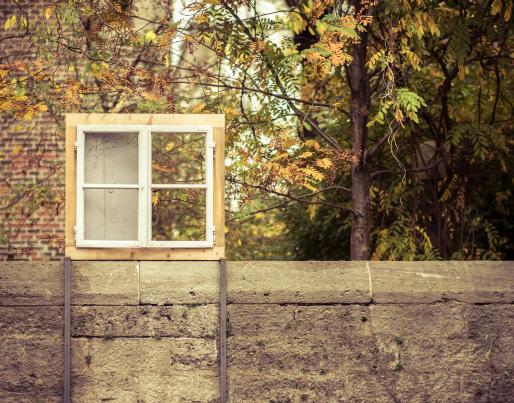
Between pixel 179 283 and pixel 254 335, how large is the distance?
638mm

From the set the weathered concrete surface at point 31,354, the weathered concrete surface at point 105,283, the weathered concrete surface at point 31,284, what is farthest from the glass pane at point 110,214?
the weathered concrete surface at point 31,354

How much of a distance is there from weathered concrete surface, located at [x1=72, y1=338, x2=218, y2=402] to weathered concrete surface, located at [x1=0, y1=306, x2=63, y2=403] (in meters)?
0.14

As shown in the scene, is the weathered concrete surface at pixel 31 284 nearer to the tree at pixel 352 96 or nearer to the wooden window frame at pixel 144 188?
the wooden window frame at pixel 144 188

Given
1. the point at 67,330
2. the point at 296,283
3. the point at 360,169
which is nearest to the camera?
the point at 67,330

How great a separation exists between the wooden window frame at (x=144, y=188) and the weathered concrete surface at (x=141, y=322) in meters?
0.36

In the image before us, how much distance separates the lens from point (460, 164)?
11.2m

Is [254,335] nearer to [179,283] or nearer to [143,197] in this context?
[179,283]

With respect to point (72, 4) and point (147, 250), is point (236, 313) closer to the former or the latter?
point (147, 250)

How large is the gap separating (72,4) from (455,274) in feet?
12.8

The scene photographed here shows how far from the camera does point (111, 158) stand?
24.2 ft

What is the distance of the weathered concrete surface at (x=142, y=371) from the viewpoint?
7238 mm

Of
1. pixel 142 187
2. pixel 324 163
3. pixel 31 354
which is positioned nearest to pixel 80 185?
pixel 142 187

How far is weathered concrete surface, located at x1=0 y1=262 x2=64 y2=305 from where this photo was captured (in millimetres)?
7273

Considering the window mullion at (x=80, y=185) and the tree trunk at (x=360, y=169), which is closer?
the window mullion at (x=80, y=185)
